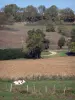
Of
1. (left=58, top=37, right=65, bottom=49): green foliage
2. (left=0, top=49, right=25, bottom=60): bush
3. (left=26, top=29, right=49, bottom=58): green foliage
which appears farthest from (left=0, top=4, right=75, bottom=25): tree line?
(left=0, top=49, right=25, bottom=60): bush

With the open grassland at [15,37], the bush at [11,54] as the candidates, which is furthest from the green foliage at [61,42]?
the bush at [11,54]

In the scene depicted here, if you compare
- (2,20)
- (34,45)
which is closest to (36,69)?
(34,45)

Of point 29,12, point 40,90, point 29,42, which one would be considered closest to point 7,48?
point 29,42

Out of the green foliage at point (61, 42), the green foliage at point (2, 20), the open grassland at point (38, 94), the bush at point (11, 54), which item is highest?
the green foliage at point (2, 20)

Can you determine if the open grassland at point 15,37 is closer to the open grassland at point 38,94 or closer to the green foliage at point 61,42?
the green foliage at point 61,42

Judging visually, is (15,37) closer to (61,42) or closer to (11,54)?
(61,42)

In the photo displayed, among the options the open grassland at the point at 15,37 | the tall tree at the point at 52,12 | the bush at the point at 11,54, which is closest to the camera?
the bush at the point at 11,54

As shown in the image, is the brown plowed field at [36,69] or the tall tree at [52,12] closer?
the brown plowed field at [36,69]

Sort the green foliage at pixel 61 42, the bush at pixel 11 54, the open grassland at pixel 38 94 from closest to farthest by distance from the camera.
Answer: the open grassland at pixel 38 94 → the bush at pixel 11 54 → the green foliage at pixel 61 42

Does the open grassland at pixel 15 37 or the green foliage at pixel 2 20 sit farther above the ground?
the green foliage at pixel 2 20

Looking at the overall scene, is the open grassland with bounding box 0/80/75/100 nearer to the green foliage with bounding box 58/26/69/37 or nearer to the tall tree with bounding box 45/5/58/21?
the green foliage with bounding box 58/26/69/37

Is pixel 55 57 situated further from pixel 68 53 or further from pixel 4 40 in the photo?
pixel 4 40

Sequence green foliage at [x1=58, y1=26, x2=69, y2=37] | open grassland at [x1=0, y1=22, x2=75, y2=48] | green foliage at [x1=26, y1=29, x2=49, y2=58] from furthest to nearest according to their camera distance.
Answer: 1. green foliage at [x1=58, y1=26, x2=69, y2=37]
2. open grassland at [x1=0, y1=22, x2=75, y2=48]
3. green foliage at [x1=26, y1=29, x2=49, y2=58]
